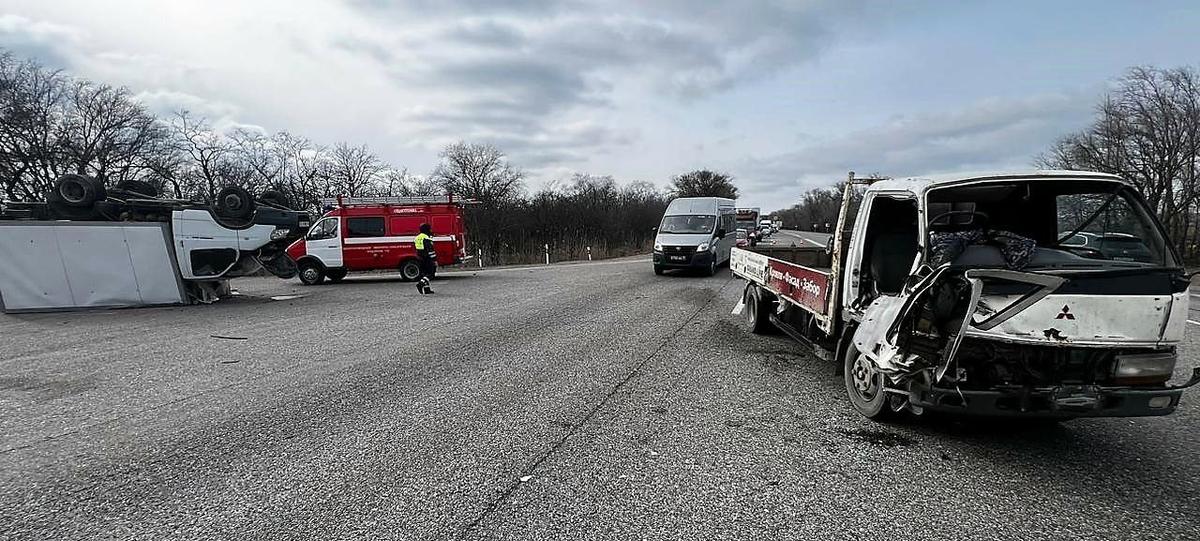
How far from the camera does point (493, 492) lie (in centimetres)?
341

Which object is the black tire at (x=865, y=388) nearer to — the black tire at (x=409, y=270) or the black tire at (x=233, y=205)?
the black tire at (x=233, y=205)

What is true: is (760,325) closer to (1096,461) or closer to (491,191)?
(1096,461)

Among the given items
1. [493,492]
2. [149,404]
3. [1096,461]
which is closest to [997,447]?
[1096,461]

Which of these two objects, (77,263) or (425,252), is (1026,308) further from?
(77,263)

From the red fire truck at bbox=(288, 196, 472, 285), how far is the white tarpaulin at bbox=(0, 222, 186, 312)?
219 inches

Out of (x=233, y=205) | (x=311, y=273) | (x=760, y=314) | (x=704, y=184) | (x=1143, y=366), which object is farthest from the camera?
(x=704, y=184)

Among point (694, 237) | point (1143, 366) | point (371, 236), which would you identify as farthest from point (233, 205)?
point (1143, 366)

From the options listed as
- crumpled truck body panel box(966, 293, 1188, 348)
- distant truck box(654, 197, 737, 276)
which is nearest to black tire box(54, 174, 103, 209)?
distant truck box(654, 197, 737, 276)

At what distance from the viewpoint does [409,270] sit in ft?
60.9

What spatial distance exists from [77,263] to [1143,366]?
15854mm

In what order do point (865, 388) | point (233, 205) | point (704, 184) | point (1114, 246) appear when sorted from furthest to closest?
point (704, 184)
point (233, 205)
point (865, 388)
point (1114, 246)

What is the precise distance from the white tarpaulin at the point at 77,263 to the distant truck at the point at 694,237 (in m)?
11.9

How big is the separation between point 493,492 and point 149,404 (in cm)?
387

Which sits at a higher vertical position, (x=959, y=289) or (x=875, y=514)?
(x=959, y=289)
